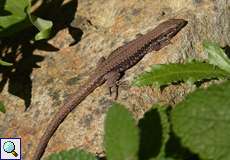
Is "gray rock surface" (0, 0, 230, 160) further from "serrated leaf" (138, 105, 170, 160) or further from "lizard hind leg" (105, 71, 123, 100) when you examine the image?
"serrated leaf" (138, 105, 170, 160)

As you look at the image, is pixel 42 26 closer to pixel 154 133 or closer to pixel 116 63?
pixel 116 63

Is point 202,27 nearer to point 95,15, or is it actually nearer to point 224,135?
point 95,15

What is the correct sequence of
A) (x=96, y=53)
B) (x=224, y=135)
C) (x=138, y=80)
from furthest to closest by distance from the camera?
(x=96, y=53) → (x=138, y=80) → (x=224, y=135)

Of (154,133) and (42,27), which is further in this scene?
(42,27)

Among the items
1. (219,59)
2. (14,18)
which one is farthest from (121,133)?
(14,18)

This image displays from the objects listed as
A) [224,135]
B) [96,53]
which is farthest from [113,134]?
[96,53]
